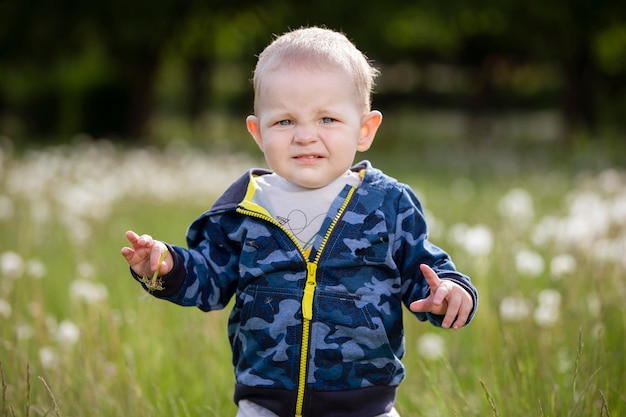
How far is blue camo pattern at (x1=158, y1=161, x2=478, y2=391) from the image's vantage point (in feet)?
8.00

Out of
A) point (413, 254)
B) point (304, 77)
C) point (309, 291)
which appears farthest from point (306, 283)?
point (304, 77)

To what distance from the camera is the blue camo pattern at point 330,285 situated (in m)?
2.44

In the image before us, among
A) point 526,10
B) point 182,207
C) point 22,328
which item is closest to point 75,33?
point 526,10

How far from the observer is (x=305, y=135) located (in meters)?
2.48

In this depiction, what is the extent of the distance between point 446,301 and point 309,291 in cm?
38

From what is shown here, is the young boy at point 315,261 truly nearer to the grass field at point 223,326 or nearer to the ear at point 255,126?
the ear at point 255,126

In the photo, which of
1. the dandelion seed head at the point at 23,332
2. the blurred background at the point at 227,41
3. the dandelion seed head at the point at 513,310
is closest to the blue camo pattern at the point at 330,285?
the dandelion seed head at the point at 513,310

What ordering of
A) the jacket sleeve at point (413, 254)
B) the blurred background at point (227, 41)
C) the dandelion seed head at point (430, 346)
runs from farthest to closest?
the blurred background at point (227, 41), the dandelion seed head at point (430, 346), the jacket sleeve at point (413, 254)

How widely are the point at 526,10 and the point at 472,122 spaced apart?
28.0 feet

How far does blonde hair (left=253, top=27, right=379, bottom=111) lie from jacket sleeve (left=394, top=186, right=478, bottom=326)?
13.7 inches

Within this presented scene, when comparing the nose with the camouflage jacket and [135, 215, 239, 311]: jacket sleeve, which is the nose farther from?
[135, 215, 239, 311]: jacket sleeve

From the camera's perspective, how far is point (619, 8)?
23062 mm

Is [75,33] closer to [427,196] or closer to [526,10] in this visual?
[526,10]

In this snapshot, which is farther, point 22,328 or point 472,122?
point 472,122
